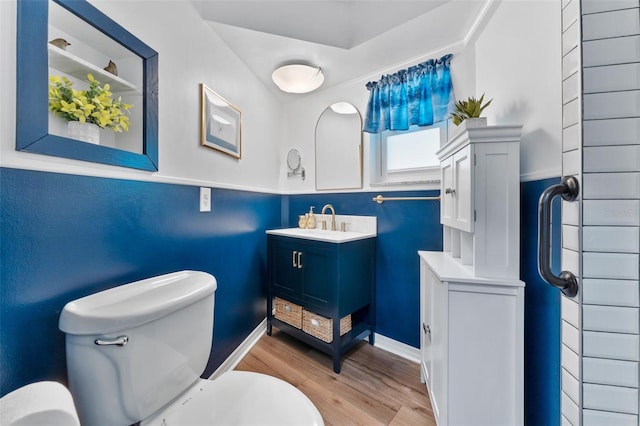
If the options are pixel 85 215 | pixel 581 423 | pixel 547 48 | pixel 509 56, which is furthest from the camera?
pixel 509 56

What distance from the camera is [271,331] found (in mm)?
1992

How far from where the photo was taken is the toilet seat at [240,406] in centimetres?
72

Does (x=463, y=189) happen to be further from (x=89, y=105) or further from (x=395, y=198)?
(x=89, y=105)

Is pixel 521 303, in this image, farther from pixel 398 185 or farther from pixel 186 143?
pixel 186 143

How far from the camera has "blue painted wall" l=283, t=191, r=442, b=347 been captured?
1.66m

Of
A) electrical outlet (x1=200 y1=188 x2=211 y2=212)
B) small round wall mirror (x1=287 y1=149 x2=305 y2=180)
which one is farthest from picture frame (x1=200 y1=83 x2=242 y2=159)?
small round wall mirror (x1=287 y1=149 x2=305 y2=180)

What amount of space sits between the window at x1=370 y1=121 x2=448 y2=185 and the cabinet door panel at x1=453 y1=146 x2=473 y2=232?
467mm

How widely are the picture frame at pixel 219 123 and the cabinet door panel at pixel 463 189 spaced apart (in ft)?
4.51

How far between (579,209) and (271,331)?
6.71 ft

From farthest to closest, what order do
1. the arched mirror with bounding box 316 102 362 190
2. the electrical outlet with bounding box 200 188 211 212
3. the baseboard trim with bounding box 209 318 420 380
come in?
the arched mirror with bounding box 316 102 362 190
the baseboard trim with bounding box 209 318 420 380
the electrical outlet with bounding box 200 188 211 212

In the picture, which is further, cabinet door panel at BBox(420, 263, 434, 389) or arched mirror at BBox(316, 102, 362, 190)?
arched mirror at BBox(316, 102, 362, 190)

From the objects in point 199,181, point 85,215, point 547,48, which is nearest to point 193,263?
point 199,181

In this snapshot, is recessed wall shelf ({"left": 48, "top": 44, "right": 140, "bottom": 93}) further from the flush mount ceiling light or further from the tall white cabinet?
the tall white cabinet

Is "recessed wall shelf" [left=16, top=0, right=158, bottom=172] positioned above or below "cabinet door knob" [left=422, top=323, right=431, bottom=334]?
above
